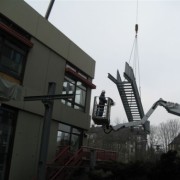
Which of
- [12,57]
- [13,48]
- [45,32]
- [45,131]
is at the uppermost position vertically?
[45,32]

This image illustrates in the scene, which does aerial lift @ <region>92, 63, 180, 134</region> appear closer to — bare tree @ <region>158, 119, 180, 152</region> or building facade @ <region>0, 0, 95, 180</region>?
building facade @ <region>0, 0, 95, 180</region>

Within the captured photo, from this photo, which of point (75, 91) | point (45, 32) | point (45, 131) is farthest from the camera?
point (75, 91)

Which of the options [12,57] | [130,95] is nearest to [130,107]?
[130,95]

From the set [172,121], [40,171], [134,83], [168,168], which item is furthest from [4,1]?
[172,121]

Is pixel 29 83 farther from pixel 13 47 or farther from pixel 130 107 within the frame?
pixel 130 107

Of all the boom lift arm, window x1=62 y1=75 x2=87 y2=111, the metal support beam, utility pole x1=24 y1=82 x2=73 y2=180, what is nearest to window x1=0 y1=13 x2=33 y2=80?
utility pole x1=24 y1=82 x2=73 y2=180

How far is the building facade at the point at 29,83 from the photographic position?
1628 centimetres

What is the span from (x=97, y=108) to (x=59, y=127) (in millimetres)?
2565

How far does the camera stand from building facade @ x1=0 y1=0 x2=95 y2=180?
16.3 m

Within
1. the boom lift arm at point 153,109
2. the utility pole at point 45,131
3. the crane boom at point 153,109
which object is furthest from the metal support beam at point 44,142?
the crane boom at point 153,109

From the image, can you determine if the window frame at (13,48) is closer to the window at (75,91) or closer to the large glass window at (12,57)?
the large glass window at (12,57)

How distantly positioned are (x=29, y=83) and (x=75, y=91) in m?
4.88

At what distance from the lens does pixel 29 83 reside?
706 inches

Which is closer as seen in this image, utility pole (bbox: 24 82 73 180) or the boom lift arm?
utility pole (bbox: 24 82 73 180)
